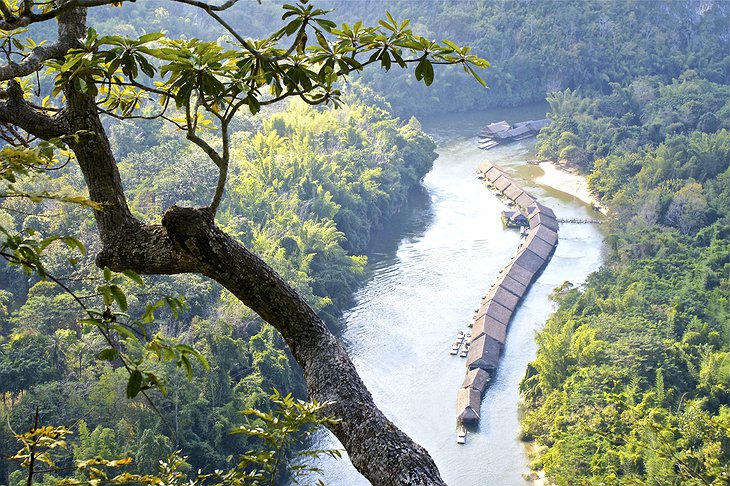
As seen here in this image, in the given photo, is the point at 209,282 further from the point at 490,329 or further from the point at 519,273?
the point at 519,273

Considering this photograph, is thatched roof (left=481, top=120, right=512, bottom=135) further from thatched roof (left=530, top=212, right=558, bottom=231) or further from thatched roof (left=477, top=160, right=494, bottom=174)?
thatched roof (left=530, top=212, right=558, bottom=231)

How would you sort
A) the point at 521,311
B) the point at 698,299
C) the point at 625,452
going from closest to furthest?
the point at 625,452 → the point at 698,299 → the point at 521,311

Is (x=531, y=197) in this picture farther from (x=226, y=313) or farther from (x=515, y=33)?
(x=515, y=33)

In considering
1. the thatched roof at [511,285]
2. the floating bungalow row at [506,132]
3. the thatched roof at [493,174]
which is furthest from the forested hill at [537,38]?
the thatched roof at [511,285]

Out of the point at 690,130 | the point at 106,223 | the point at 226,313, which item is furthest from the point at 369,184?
the point at 106,223

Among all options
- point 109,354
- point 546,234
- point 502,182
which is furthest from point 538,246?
point 109,354

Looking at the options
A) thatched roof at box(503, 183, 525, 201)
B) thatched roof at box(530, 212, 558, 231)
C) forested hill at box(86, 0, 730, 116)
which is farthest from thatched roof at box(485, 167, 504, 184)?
forested hill at box(86, 0, 730, 116)
